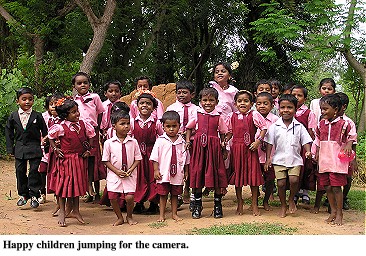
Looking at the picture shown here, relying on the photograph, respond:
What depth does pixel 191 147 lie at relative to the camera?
19.4ft

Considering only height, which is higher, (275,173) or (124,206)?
(275,173)

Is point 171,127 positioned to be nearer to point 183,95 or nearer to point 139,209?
point 183,95

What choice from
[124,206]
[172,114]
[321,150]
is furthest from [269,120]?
[124,206]

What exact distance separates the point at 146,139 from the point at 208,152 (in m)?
0.79

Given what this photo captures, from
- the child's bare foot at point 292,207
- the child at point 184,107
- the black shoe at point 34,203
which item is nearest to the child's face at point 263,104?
the child at point 184,107

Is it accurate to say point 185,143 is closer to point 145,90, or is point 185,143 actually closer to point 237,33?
point 145,90

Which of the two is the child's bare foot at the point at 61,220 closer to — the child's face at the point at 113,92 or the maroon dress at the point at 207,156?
the maroon dress at the point at 207,156

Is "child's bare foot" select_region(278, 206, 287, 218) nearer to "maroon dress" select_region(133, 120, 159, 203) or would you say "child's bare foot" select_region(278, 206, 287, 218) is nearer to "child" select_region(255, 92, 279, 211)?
"child" select_region(255, 92, 279, 211)

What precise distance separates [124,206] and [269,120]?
215 cm

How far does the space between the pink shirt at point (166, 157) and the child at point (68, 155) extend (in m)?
0.82

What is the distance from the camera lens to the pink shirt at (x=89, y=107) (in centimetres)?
632

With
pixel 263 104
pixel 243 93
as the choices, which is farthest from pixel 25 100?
pixel 263 104

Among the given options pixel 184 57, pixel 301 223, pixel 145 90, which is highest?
pixel 184 57

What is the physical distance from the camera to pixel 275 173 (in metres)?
5.79
